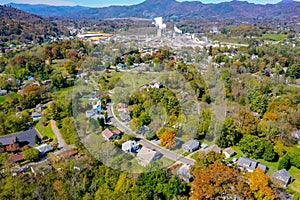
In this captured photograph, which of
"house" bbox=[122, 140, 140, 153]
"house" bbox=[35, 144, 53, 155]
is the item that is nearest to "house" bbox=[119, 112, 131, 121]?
"house" bbox=[122, 140, 140, 153]

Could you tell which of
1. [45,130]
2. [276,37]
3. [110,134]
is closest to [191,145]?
[110,134]

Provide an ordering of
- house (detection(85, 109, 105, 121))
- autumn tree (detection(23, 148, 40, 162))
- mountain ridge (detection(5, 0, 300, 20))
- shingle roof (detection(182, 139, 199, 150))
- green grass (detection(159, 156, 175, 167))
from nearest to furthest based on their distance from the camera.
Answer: green grass (detection(159, 156, 175, 167))
autumn tree (detection(23, 148, 40, 162))
shingle roof (detection(182, 139, 199, 150))
house (detection(85, 109, 105, 121))
mountain ridge (detection(5, 0, 300, 20))

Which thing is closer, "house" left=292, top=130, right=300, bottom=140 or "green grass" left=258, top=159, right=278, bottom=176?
"green grass" left=258, top=159, right=278, bottom=176

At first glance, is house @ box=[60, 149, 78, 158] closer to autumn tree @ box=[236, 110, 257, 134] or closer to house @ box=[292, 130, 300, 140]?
autumn tree @ box=[236, 110, 257, 134]

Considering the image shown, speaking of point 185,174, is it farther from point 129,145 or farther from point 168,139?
point 129,145

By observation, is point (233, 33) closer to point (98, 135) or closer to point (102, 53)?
point (102, 53)

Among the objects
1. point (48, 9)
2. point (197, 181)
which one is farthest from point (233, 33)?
point (48, 9)
